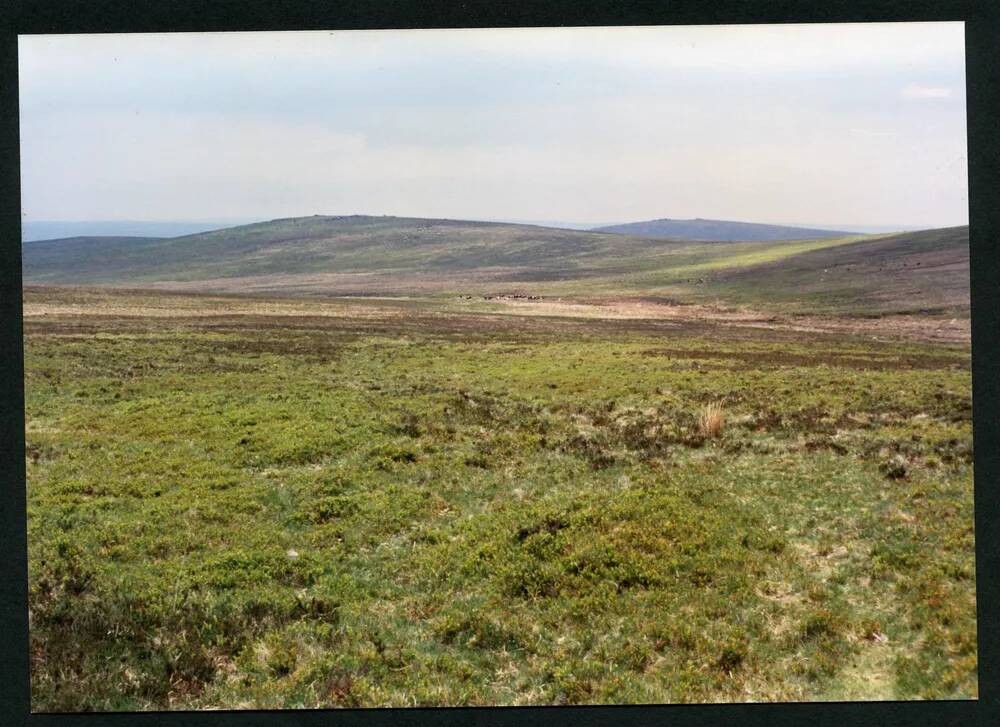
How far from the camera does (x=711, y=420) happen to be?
1044 centimetres

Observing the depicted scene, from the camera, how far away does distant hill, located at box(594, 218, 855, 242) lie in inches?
398

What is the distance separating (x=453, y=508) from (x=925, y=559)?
6359mm

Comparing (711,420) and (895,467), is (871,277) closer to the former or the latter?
(895,467)

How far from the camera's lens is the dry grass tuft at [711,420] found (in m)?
10.3

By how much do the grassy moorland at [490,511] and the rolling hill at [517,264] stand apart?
732 millimetres

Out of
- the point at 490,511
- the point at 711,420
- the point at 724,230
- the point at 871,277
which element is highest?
the point at 724,230

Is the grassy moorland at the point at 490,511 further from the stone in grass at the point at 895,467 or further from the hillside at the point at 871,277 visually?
the hillside at the point at 871,277

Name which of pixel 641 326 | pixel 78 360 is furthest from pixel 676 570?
pixel 78 360

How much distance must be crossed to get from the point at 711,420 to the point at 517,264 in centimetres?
642

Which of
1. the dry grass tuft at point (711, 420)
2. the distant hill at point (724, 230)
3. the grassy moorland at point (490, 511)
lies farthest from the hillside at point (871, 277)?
the dry grass tuft at point (711, 420)

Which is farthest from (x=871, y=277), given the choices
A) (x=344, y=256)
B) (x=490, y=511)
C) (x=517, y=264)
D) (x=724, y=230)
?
(x=344, y=256)

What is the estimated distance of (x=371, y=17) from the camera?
294 inches

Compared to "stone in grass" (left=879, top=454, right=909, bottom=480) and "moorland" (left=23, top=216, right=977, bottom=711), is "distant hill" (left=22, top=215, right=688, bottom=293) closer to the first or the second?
"moorland" (left=23, top=216, right=977, bottom=711)

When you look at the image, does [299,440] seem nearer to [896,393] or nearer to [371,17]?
[371,17]
